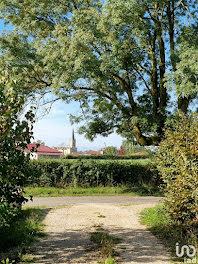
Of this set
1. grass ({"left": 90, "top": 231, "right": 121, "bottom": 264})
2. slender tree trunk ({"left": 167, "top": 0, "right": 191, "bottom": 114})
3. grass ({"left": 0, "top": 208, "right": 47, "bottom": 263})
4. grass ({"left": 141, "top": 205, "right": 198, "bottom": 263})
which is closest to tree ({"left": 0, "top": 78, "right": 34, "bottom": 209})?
grass ({"left": 0, "top": 208, "right": 47, "bottom": 263})

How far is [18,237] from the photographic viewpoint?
6.33 metres

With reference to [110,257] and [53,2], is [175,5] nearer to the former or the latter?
[53,2]

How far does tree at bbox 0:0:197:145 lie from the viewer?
1260 centimetres

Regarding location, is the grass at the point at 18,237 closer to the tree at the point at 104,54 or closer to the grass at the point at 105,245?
the grass at the point at 105,245

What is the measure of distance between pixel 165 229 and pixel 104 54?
890 cm

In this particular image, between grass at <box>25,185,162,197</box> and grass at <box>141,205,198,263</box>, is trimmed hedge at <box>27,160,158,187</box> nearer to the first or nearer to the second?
grass at <box>25,185,162,197</box>

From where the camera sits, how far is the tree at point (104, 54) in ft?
41.3

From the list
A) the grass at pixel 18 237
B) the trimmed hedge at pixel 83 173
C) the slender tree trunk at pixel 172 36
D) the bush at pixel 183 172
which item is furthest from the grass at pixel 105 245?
the trimmed hedge at pixel 83 173

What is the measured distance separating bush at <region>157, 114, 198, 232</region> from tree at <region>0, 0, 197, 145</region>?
493 cm

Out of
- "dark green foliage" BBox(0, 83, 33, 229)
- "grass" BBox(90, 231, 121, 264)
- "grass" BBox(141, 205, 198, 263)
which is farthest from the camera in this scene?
"grass" BBox(141, 205, 198, 263)

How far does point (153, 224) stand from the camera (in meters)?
7.98

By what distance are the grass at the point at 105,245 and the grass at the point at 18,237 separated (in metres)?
1.38

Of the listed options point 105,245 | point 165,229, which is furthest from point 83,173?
point 105,245

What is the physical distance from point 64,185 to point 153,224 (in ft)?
33.6
